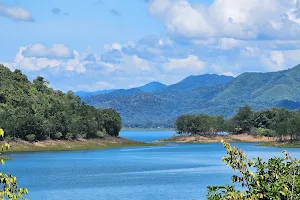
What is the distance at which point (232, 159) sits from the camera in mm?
17812

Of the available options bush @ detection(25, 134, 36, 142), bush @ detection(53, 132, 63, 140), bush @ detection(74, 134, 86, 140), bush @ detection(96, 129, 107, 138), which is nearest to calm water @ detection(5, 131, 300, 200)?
bush @ detection(25, 134, 36, 142)

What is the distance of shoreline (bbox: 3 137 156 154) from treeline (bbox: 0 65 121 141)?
1662mm

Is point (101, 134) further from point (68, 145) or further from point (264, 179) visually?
point (264, 179)

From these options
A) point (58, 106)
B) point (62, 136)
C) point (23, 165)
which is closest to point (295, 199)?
point (23, 165)

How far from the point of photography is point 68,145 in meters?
143

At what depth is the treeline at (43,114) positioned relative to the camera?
133 m

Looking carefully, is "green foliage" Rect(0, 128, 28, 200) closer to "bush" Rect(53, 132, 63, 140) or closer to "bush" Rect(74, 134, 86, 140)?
"bush" Rect(53, 132, 63, 140)

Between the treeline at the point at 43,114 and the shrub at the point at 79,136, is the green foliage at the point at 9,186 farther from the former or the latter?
the shrub at the point at 79,136

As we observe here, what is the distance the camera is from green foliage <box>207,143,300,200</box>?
55.7 feet

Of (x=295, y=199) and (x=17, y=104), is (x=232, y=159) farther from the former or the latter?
(x=17, y=104)

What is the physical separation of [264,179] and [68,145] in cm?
12689

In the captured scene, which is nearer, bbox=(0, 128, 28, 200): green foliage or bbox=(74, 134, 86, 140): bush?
bbox=(0, 128, 28, 200): green foliage

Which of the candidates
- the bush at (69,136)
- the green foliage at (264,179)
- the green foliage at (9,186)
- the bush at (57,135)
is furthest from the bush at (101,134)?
the green foliage at (9,186)

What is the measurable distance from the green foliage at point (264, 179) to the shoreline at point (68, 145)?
106928 millimetres
